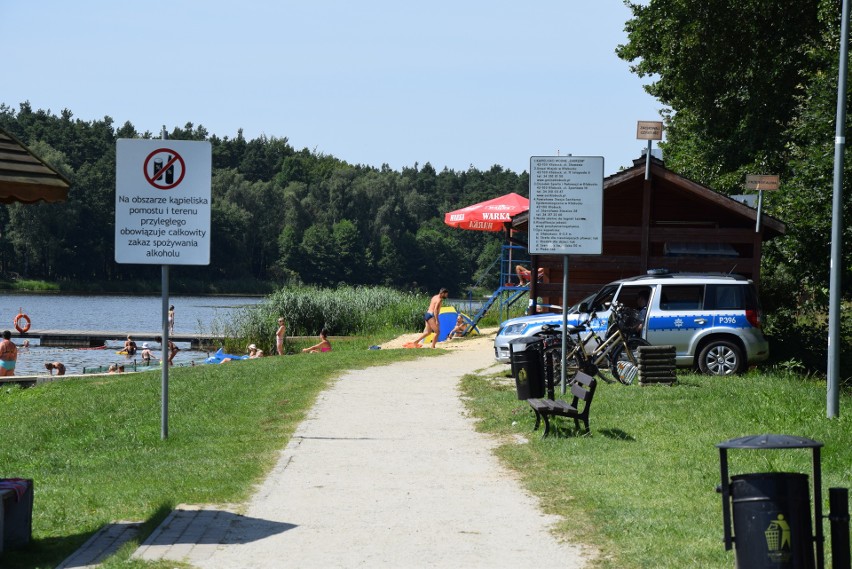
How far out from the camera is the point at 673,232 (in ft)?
80.5

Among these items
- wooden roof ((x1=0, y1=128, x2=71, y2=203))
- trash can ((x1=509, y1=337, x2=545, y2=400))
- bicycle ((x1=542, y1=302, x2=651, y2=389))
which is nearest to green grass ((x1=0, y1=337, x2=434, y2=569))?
wooden roof ((x1=0, y1=128, x2=71, y2=203))

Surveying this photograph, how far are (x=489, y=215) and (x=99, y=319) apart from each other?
38709mm

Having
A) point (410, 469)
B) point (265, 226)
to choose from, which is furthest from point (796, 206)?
point (265, 226)

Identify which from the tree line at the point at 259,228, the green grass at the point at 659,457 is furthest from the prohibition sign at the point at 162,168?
the tree line at the point at 259,228

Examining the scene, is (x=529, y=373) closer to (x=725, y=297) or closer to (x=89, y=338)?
(x=725, y=297)

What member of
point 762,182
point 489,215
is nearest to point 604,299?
point 762,182

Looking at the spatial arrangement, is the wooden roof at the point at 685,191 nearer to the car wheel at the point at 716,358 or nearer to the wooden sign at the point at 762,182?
the wooden sign at the point at 762,182

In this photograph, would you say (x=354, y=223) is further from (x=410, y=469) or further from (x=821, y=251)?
(x=410, y=469)

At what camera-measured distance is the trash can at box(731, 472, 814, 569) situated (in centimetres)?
631

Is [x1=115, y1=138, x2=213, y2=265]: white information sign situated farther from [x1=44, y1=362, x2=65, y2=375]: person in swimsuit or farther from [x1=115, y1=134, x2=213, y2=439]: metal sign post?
[x1=44, y1=362, x2=65, y2=375]: person in swimsuit

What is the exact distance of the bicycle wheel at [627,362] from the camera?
18734mm

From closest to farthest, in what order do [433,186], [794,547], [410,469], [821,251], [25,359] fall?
[794,547] < [410,469] < [821,251] < [25,359] < [433,186]

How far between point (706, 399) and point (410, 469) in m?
5.90

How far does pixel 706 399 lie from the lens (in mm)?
15570
